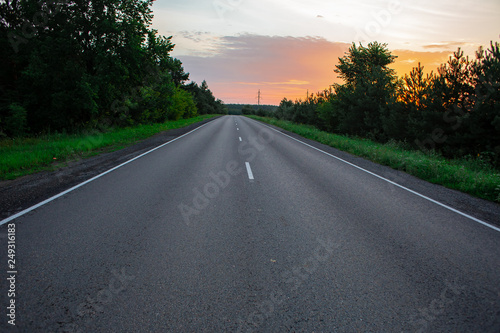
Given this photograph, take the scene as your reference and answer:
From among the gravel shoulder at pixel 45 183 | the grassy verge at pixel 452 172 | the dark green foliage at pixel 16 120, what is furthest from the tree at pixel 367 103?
the dark green foliage at pixel 16 120

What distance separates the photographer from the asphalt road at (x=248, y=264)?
2.48 m

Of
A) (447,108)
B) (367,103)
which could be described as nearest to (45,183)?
(447,108)

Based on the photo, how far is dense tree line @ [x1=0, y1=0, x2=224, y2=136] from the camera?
1798 cm

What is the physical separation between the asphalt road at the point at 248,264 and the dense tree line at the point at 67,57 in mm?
15408

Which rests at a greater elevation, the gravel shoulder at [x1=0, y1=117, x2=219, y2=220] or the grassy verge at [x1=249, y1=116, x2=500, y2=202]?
the grassy verge at [x1=249, y1=116, x2=500, y2=202]

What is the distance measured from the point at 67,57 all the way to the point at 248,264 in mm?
21735

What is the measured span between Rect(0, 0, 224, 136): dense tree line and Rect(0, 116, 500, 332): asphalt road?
15.4 metres

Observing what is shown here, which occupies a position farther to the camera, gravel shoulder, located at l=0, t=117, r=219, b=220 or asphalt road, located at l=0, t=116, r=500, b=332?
gravel shoulder, located at l=0, t=117, r=219, b=220

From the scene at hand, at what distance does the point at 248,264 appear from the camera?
3.36 metres

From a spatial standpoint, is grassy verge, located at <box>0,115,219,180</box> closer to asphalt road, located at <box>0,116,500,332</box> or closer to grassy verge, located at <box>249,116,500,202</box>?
asphalt road, located at <box>0,116,500,332</box>

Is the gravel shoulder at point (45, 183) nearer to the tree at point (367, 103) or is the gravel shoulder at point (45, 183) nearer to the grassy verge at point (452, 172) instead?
the grassy verge at point (452, 172)

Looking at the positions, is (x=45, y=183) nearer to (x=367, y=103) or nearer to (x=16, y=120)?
(x=16, y=120)

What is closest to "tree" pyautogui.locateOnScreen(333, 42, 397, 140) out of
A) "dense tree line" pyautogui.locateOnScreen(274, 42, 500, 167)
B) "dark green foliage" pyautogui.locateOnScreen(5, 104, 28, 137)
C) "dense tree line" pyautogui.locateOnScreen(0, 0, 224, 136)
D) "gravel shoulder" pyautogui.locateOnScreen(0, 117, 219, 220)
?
"dense tree line" pyautogui.locateOnScreen(274, 42, 500, 167)

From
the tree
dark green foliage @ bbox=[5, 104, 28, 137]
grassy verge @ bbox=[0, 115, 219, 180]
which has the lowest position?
grassy verge @ bbox=[0, 115, 219, 180]
